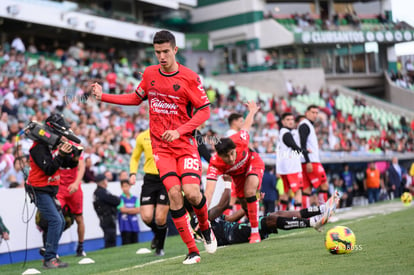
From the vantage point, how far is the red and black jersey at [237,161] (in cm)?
1077

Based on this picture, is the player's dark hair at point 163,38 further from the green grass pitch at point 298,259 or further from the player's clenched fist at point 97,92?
the green grass pitch at point 298,259

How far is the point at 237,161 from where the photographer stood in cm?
1086

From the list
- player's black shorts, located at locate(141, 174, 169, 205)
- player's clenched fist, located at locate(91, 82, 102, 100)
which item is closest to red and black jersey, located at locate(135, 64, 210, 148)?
player's clenched fist, located at locate(91, 82, 102, 100)

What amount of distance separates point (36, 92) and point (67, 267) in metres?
12.9

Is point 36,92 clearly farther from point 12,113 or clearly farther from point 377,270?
point 377,270

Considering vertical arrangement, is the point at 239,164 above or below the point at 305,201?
above

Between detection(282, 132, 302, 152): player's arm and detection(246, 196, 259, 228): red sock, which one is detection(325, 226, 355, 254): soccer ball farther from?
detection(282, 132, 302, 152): player's arm

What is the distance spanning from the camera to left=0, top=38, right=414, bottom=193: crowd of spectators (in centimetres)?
1961

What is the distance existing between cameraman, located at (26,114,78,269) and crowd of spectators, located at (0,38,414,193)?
188 cm

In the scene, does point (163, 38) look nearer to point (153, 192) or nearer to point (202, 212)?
point (202, 212)

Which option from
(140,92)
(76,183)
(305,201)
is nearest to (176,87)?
(140,92)

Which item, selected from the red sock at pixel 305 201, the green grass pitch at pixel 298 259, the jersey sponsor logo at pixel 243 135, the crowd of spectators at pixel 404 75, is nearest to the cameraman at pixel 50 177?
the green grass pitch at pixel 298 259

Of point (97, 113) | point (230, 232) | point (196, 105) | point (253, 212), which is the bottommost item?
point (230, 232)

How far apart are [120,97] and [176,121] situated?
83cm
